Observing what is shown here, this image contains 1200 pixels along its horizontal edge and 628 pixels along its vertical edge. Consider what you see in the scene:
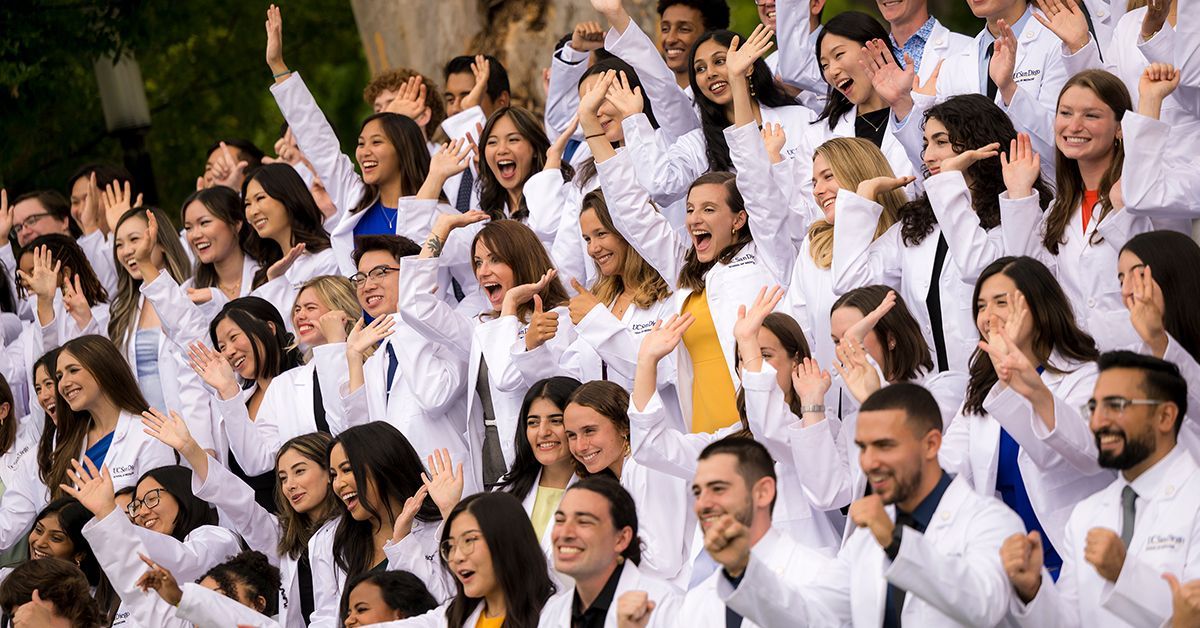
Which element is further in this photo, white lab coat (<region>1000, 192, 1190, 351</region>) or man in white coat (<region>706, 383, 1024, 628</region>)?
white lab coat (<region>1000, 192, 1190, 351</region>)

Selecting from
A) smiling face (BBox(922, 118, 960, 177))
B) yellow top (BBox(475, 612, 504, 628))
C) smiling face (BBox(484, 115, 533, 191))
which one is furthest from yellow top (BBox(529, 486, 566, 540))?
smiling face (BBox(484, 115, 533, 191))

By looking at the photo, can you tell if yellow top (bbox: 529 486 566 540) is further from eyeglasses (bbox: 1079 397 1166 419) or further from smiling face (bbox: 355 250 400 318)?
eyeglasses (bbox: 1079 397 1166 419)

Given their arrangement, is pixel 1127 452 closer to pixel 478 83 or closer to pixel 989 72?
pixel 989 72

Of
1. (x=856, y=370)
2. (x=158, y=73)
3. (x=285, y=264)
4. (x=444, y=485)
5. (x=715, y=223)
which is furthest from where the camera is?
(x=158, y=73)

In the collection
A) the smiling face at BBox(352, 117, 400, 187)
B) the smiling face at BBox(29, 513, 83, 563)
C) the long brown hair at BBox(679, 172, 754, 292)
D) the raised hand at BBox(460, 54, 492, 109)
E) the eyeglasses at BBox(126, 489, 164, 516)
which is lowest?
the smiling face at BBox(29, 513, 83, 563)

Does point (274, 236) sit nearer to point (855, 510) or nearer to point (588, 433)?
point (588, 433)

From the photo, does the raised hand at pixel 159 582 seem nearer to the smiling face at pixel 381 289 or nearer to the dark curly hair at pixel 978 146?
the smiling face at pixel 381 289

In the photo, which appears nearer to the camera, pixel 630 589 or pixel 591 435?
pixel 630 589

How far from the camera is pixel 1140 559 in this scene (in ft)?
18.8

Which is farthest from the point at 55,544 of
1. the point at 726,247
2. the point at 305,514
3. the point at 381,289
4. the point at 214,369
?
the point at 726,247

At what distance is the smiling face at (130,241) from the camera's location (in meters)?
11.0

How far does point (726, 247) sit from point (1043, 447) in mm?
2486

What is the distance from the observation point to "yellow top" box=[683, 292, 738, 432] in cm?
827

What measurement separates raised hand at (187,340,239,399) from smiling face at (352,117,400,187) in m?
1.77
